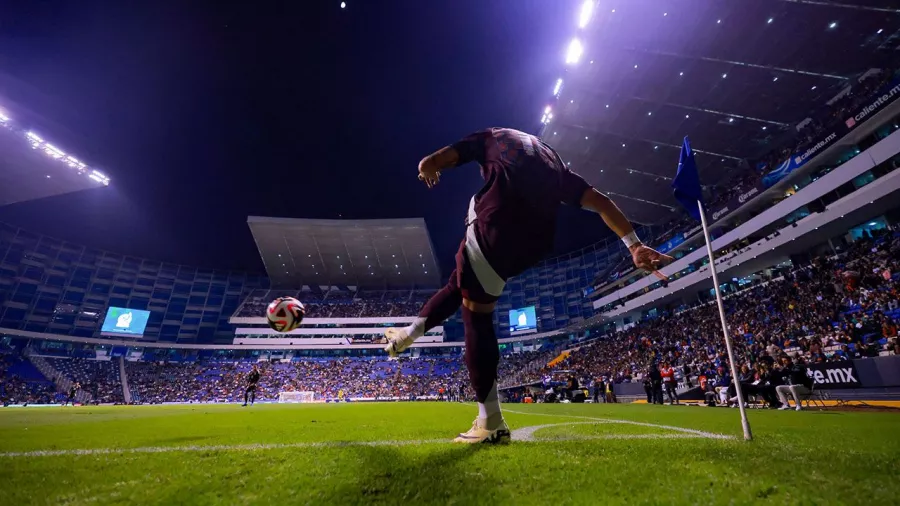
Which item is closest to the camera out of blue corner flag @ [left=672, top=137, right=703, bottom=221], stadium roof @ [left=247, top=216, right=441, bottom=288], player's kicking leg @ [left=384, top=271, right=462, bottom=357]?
player's kicking leg @ [left=384, top=271, right=462, bottom=357]

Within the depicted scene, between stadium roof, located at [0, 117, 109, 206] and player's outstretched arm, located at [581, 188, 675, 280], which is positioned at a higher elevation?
stadium roof, located at [0, 117, 109, 206]

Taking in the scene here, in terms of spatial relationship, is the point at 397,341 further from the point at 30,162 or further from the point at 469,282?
the point at 30,162

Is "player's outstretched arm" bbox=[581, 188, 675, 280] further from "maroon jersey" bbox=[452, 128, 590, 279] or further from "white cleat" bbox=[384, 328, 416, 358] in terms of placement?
"white cleat" bbox=[384, 328, 416, 358]

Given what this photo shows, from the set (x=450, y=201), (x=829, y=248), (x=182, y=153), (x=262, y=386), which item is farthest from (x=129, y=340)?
(x=829, y=248)

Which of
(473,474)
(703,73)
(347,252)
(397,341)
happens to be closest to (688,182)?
(397,341)

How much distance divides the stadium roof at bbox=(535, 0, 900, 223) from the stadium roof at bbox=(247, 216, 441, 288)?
87.8 ft

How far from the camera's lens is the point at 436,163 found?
109 inches

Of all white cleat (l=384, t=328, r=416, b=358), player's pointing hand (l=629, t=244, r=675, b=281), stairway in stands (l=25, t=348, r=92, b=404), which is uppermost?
player's pointing hand (l=629, t=244, r=675, b=281)

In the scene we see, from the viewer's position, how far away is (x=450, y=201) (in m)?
44.7

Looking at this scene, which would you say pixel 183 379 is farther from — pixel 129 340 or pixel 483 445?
pixel 483 445

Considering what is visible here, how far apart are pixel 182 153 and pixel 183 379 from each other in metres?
29.4

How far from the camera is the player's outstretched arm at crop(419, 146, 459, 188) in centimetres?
273

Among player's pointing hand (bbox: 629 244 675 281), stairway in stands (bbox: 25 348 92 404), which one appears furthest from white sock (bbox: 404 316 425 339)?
stairway in stands (bbox: 25 348 92 404)

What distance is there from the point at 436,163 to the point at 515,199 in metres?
0.67
